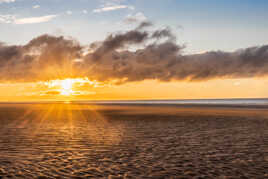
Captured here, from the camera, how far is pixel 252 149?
16297 millimetres

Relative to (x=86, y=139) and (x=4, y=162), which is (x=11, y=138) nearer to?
(x=86, y=139)

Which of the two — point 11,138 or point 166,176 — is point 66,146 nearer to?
point 11,138

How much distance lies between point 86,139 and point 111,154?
600 cm

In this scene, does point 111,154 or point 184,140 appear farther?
point 184,140

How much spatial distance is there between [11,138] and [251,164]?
1709cm

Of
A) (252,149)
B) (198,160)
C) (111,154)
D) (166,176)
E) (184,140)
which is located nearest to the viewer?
(166,176)

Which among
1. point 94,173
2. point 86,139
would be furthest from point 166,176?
point 86,139

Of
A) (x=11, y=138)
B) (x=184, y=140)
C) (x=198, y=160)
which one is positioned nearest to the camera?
(x=198, y=160)

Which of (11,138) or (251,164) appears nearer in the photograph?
(251,164)

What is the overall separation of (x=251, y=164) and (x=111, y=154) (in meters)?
7.08

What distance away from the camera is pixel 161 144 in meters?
18.4

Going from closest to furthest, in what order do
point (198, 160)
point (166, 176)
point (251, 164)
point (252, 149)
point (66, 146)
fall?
point (166, 176) → point (251, 164) → point (198, 160) → point (252, 149) → point (66, 146)

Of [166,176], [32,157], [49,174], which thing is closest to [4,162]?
[32,157]

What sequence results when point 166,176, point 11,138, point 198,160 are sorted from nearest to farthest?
point 166,176, point 198,160, point 11,138
